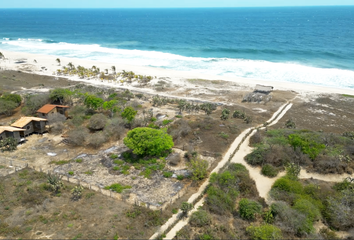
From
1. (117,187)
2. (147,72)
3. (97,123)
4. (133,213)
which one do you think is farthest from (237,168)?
(147,72)

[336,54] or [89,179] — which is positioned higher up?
[336,54]

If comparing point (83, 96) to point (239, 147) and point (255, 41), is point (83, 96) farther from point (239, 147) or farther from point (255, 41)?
point (255, 41)

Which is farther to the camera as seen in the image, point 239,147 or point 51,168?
point 239,147

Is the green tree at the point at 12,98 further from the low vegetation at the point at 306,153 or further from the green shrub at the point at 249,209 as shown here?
the green shrub at the point at 249,209

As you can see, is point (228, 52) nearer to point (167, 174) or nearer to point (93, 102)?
point (93, 102)

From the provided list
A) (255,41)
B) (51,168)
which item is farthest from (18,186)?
(255,41)
